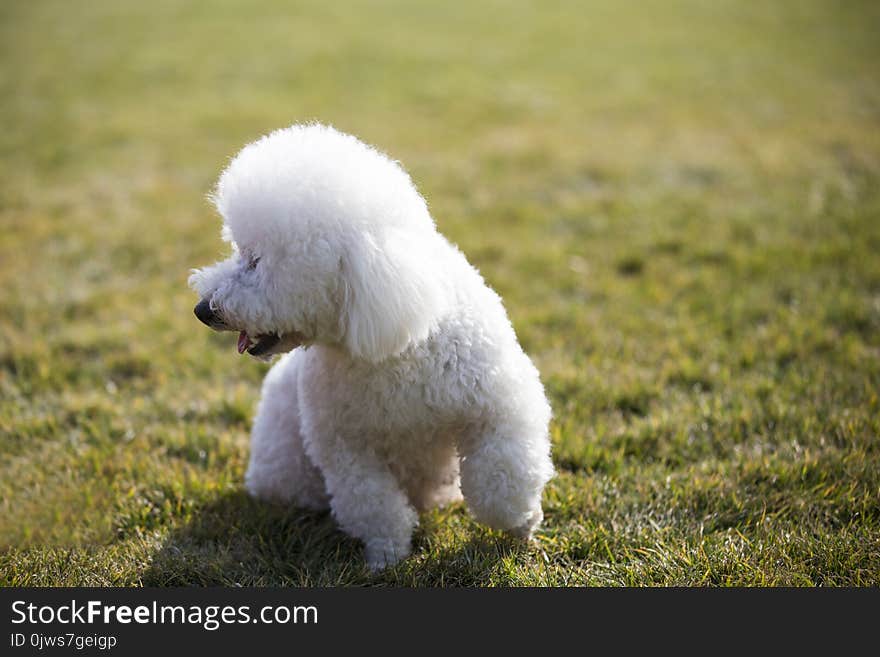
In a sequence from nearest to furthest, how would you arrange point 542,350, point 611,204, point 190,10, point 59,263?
point 542,350
point 59,263
point 611,204
point 190,10

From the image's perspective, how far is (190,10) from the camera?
1566 cm

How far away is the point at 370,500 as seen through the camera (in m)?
2.83

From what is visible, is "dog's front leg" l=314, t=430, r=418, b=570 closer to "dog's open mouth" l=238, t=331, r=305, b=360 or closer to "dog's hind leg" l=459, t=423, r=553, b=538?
"dog's hind leg" l=459, t=423, r=553, b=538

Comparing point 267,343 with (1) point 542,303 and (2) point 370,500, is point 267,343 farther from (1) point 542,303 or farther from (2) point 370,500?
(1) point 542,303

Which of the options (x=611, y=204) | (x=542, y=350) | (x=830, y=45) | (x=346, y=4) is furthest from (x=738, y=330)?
(x=346, y=4)

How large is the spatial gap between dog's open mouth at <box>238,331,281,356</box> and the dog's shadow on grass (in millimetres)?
779

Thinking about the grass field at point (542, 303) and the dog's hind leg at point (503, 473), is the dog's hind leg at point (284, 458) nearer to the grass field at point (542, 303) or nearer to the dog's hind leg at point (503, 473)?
the grass field at point (542, 303)

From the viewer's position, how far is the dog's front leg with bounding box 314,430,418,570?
2832 mm

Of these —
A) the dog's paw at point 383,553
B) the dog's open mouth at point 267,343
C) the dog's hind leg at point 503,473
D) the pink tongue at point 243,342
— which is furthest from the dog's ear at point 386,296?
the dog's paw at point 383,553

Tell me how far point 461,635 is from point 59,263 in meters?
4.38

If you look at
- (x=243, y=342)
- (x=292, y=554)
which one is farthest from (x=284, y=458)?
(x=243, y=342)

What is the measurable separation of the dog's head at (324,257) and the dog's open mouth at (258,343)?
0.04 feet

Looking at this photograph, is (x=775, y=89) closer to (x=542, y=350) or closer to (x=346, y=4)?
(x=542, y=350)

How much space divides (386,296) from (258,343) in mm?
489
